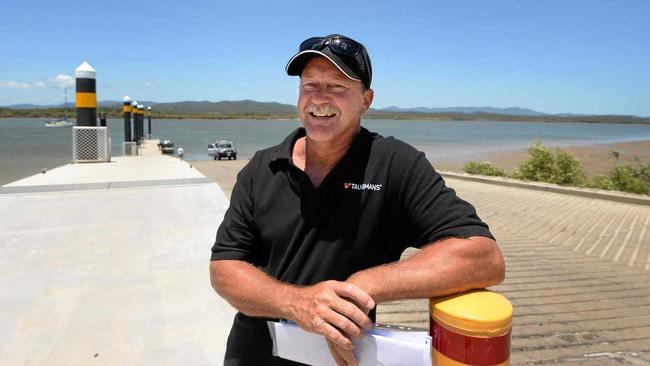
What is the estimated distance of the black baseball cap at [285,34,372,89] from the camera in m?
1.62

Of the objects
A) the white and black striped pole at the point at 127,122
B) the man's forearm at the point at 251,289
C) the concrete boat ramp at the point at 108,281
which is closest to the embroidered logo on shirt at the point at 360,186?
the man's forearm at the point at 251,289

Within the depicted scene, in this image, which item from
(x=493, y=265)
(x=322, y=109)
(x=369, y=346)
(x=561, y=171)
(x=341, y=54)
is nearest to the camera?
(x=369, y=346)

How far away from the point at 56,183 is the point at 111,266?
15.6ft

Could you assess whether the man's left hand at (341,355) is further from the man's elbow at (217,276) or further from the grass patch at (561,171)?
the grass patch at (561,171)

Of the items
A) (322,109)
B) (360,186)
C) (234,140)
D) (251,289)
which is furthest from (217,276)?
(234,140)

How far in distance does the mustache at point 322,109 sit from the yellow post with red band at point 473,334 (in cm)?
84

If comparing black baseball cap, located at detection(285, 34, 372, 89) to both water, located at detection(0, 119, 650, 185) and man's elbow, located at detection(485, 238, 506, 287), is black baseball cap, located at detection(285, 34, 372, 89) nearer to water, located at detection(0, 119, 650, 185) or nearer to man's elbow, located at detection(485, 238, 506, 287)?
man's elbow, located at detection(485, 238, 506, 287)

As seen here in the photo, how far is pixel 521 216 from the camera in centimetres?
807

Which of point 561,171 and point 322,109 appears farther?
point 561,171

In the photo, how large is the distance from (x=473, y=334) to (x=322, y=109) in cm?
97

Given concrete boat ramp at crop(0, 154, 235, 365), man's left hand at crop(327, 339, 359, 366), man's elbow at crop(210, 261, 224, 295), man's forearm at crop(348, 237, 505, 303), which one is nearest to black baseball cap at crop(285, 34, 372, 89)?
man's forearm at crop(348, 237, 505, 303)

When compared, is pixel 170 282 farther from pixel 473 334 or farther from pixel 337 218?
pixel 473 334

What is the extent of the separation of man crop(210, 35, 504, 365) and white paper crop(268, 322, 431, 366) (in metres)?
0.08

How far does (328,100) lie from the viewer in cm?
171
